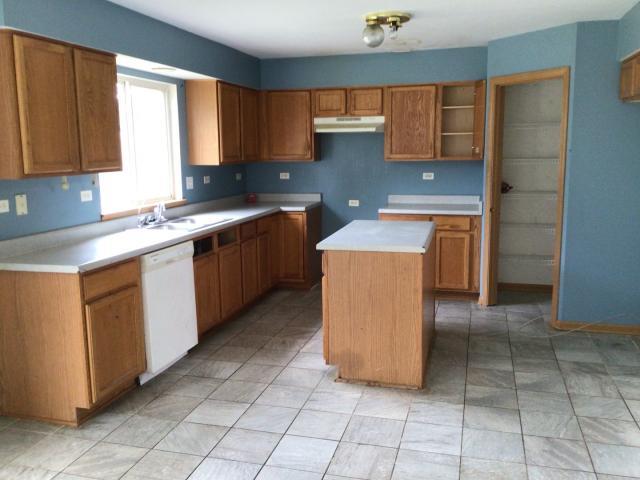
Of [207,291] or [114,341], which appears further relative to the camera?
[207,291]

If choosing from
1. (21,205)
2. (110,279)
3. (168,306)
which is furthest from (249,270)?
(21,205)

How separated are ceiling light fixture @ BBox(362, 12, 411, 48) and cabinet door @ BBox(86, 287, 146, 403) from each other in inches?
90.3

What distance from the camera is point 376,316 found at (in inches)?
133

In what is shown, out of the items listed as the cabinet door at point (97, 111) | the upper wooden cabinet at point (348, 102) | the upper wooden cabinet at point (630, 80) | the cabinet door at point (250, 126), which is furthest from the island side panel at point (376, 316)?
the upper wooden cabinet at point (348, 102)

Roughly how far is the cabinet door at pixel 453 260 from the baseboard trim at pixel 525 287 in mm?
704

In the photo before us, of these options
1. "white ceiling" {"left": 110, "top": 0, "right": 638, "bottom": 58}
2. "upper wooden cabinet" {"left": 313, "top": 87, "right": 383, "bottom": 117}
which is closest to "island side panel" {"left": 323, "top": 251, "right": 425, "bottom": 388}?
"white ceiling" {"left": 110, "top": 0, "right": 638, "bottom": 58}

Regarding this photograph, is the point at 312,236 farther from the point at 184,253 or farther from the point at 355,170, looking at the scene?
the point at 184,253

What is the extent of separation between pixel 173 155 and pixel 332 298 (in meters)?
2.28

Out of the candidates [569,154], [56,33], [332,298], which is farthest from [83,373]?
[569,154]

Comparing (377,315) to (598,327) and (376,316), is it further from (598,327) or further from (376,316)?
(598,327)

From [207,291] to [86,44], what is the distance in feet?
6.17

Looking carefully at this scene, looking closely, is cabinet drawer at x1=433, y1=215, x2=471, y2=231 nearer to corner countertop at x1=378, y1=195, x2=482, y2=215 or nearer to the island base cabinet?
corner countertop at x1=378, y1=195, x2=482, y2=215

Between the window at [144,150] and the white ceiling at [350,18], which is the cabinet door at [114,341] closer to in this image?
the window at [144,150]

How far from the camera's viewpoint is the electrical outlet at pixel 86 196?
12.1 ft
